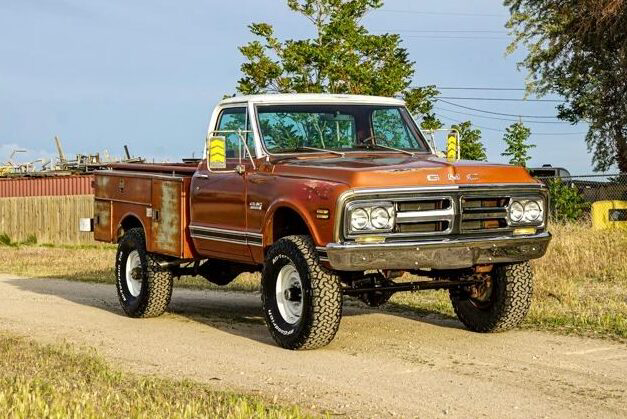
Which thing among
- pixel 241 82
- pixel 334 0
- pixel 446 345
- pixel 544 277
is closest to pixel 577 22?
pixel 334 0

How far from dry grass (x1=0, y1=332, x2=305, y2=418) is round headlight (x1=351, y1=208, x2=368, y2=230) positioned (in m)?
1.99

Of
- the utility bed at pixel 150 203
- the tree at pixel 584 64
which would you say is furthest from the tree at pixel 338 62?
the utility bed at pixel 150 203

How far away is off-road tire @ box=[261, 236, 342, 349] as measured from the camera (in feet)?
31.8

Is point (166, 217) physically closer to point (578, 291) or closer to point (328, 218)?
point (328, 218)

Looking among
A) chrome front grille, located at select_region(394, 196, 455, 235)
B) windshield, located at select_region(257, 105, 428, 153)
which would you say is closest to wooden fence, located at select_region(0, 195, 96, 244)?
windshield, located at select_region(257, 105, 428, 153)

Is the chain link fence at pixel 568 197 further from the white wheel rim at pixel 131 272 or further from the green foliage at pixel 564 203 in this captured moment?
the white wheel rim at pixel 131 272

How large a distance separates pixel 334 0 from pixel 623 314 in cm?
3087

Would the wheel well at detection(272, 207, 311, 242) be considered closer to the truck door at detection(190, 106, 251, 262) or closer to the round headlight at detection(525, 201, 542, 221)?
the truck door at detection(190, 106, 251, 262)

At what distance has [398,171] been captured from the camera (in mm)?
9609

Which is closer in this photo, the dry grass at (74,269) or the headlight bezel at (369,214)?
the headlight bezel at (369,214)

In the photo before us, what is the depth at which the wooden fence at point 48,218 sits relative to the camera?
4484 cm

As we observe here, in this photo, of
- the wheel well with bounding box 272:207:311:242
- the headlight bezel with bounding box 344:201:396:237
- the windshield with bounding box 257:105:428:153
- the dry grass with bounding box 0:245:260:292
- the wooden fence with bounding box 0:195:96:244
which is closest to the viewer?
the headlight bezel with bounding box 344:201:396:237

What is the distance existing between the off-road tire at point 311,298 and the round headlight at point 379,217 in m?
0.61

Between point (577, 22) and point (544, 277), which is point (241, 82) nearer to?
point (577, 22)
